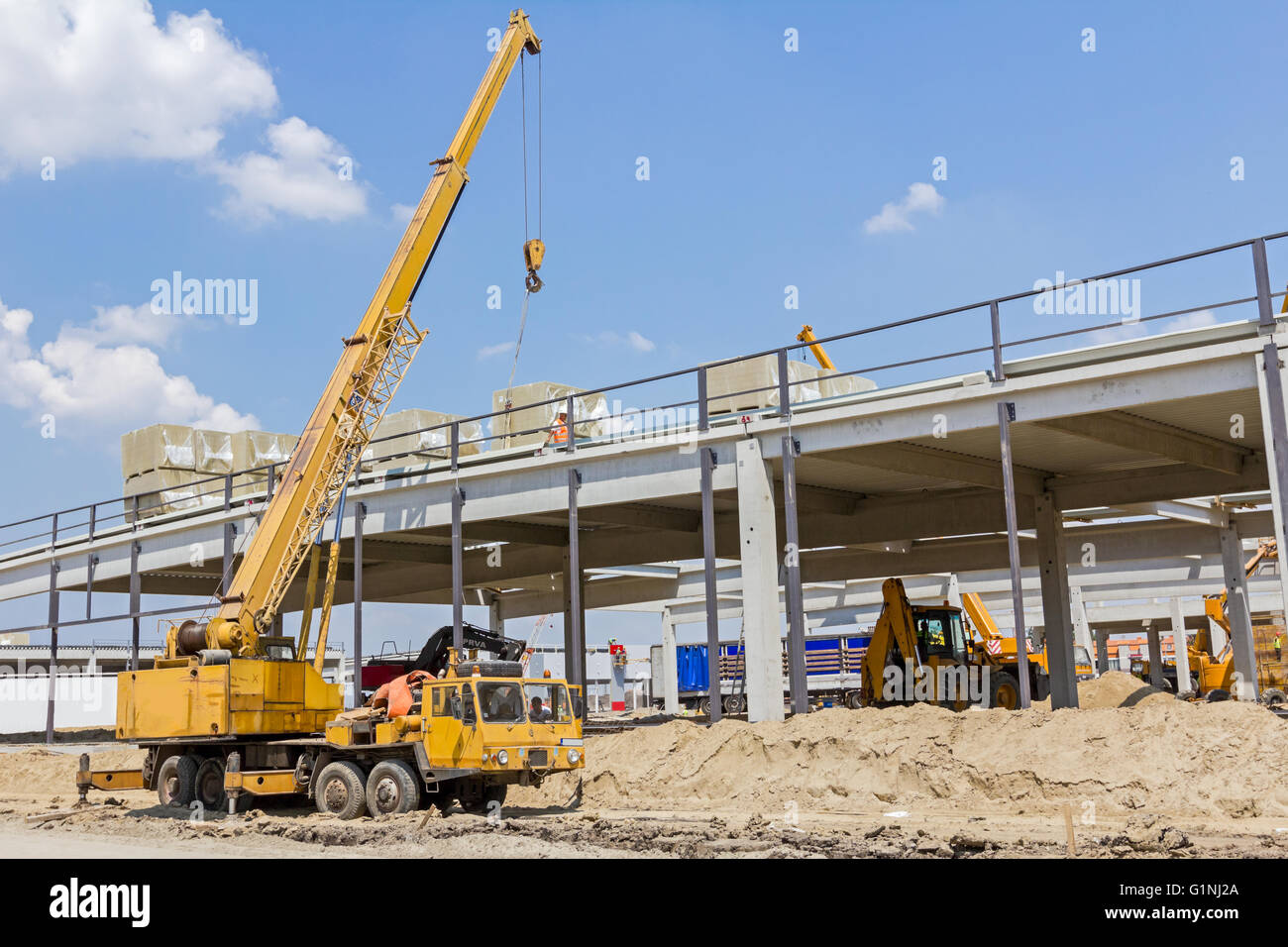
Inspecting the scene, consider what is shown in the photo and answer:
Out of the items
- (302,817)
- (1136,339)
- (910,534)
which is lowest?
(302,817)

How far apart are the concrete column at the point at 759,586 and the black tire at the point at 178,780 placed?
9197 mm

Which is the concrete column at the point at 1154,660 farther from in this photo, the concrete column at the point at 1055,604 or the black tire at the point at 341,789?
the black tire at the point at 341,789

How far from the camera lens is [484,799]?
17188mm

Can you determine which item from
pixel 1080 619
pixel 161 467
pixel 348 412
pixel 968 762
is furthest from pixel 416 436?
pixel 1080 619

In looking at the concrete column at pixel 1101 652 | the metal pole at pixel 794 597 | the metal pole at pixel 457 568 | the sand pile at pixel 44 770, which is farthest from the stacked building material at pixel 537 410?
the concrete column at pixel 1101 652

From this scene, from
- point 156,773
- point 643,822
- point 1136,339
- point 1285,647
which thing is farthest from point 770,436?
point 1285,647

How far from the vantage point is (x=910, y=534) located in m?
28.8

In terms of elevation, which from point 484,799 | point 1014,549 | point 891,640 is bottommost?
point 484,799

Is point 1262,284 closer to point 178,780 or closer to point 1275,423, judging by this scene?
point 1275,423

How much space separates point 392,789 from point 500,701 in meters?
1.92
